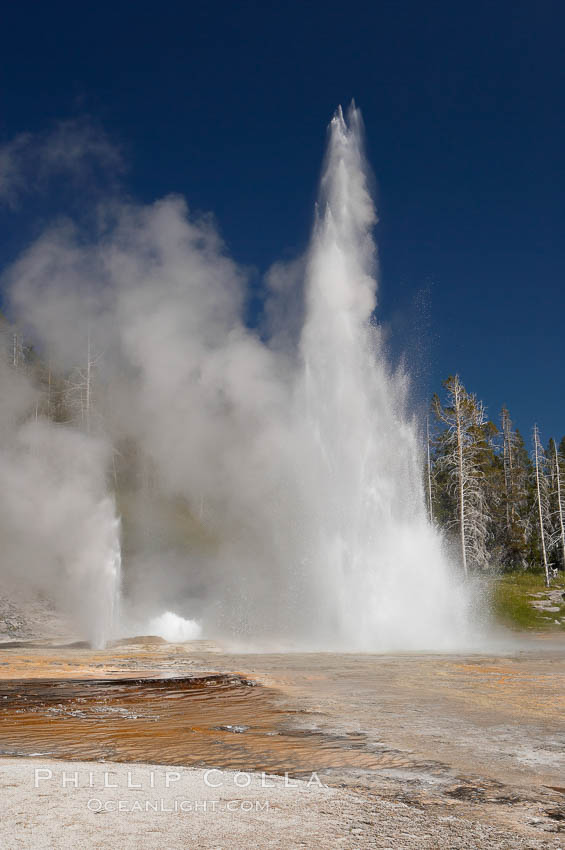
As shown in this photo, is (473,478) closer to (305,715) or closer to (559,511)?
(559,511)

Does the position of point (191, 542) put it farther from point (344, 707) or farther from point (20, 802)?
point (20, 802)

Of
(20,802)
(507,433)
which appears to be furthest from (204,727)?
(507,433)

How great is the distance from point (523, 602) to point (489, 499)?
14.0 metres

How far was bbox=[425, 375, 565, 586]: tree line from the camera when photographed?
38.7 meters

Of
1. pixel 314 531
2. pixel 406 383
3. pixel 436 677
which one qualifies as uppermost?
pixel 406 383

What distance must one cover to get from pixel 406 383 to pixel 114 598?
1566cm

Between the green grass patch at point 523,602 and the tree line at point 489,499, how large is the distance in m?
1.02

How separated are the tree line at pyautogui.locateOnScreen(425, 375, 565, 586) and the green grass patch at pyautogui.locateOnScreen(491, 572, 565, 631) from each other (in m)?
1.02

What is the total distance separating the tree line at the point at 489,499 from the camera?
38688 mm

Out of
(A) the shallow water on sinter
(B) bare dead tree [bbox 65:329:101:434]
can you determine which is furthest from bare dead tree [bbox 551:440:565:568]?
(B) bare dead tree [bbox 65:329:101:434]

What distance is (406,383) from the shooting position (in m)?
26.9

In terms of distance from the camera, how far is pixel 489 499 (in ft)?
160

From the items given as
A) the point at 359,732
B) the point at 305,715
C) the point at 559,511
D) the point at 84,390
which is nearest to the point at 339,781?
the point at 359,732

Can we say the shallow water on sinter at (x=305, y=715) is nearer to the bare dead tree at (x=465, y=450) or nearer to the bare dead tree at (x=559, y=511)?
the bare dead tree at (x=465, y=450)
